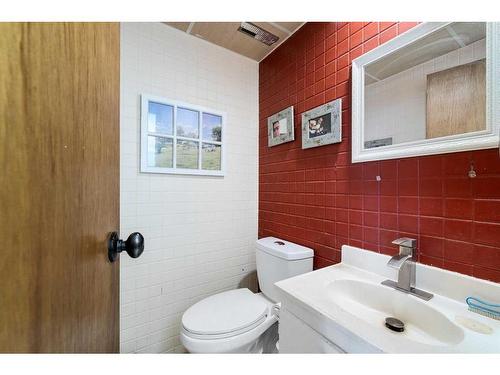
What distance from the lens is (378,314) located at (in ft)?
2.68

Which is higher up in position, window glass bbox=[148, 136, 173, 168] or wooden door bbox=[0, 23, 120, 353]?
window glass bbox=[148, 136, 173, 168]

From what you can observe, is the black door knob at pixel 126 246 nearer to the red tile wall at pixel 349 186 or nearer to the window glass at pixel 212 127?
the red tile wall at pixel 349 186

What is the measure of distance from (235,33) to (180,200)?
1.24 meters

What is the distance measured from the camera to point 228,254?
164cm

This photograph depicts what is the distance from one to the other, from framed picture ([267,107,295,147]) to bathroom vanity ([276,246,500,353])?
867mm

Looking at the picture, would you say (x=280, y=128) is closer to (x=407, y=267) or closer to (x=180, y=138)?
(x=180, y=138)

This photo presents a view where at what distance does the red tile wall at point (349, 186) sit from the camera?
0.71m

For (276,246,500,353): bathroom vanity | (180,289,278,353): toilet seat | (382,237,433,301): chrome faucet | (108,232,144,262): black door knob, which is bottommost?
(180,289,278,353): toilet seat

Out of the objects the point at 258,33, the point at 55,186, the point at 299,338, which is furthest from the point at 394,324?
the point at 258,33

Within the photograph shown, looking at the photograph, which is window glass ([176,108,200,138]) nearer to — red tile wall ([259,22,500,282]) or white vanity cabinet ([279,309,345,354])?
red tile wall ([259,22,500,282])

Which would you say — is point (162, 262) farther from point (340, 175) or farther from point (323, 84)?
point (323, 84)

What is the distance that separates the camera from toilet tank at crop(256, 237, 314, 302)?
1210 mm

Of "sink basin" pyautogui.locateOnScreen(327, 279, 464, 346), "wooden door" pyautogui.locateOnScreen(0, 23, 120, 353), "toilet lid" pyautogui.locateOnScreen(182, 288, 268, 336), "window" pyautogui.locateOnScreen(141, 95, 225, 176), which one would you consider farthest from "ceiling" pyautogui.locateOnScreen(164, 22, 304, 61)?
"toilet lid" pyautogui.locateOnScreen(182, 288, 268, 336)

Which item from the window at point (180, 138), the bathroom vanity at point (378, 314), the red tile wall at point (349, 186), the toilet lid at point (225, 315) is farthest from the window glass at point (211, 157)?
the bathroom vanity at point (378, 314)
